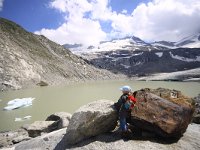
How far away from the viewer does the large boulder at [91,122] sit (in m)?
11.5

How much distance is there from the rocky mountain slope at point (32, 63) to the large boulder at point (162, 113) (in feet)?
198

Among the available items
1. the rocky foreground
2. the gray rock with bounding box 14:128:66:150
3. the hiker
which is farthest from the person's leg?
the gray rock with bounding box 14:128:66:150

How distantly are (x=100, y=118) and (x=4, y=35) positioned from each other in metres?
95.3

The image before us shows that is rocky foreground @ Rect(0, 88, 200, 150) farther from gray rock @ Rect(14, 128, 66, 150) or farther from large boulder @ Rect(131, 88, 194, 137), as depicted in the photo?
gray rock @ Rect(14, 128, 66, 150)

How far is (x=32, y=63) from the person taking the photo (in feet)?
295

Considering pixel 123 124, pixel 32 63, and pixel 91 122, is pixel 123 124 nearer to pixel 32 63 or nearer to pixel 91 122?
pixel 91 122

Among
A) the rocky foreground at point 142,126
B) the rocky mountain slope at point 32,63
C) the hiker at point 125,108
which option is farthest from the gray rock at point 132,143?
the rocky mountain slope at point 32,63

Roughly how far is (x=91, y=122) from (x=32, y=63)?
81.4 metres

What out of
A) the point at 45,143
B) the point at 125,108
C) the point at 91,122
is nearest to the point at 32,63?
the point at 45,143

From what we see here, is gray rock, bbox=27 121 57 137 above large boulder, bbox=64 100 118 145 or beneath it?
beneath

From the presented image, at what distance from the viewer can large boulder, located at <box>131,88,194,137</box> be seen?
434 inches

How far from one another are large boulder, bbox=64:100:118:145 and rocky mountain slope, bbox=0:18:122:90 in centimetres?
5893

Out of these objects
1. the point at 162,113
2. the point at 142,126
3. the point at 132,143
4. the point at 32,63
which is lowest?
the point at 132,143

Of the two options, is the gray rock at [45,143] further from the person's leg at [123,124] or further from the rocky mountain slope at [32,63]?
the rocky mountain slope at [32,63]
